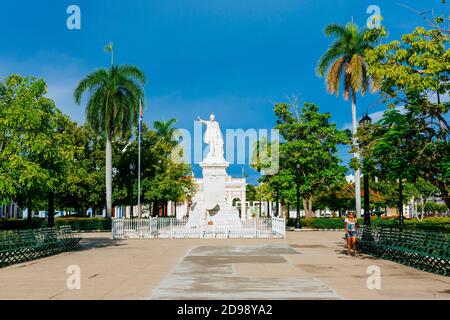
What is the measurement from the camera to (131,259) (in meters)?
18.2

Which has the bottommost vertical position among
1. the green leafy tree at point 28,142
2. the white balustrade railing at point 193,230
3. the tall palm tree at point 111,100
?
the white balustrade railing at point 193,230

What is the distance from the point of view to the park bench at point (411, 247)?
14.1 metres

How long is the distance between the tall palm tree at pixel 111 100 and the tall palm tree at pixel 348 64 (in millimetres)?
16167

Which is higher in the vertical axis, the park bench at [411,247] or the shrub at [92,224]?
the park bench at [411,247]

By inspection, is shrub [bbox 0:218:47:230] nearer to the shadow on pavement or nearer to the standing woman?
the shadow on pavement

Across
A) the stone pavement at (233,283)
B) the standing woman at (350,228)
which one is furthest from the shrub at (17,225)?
the standing woman at (350,228)

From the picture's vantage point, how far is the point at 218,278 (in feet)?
41.6

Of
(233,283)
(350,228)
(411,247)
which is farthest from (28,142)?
(411,247)

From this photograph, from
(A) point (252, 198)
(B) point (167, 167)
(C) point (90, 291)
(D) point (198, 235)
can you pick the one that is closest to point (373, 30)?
(C) point (90, 291)

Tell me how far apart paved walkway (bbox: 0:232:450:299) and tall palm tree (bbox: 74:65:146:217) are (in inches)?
941

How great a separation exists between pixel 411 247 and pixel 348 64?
2866 centimetres

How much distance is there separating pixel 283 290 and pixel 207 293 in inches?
64.9

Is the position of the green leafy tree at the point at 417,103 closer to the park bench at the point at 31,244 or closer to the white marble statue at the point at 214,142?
the park bench at the point at 31,244

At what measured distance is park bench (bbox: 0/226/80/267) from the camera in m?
16.9
